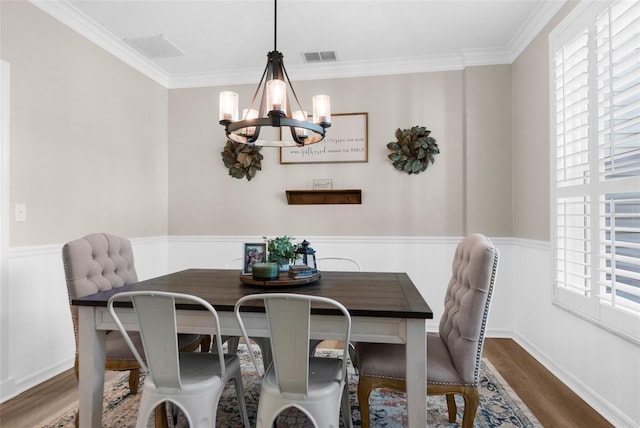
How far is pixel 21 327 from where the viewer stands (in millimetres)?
2572

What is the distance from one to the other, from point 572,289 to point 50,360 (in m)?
3.74

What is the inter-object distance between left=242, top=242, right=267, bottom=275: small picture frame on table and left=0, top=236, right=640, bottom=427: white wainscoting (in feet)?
5.26

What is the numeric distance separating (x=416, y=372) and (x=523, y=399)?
1303mm

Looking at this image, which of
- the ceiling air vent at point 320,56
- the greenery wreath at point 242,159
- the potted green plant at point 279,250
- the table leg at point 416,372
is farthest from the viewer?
the greenery wreath at point 242,159

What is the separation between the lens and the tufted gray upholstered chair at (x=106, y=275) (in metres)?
1.96

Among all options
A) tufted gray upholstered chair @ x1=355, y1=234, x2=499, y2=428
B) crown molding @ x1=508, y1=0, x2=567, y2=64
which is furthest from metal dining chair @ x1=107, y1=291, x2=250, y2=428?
crown molding @ x1=508, y1=0, x2=567, y2=64

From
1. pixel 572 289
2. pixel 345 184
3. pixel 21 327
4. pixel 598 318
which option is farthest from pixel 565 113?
pixel 21 327

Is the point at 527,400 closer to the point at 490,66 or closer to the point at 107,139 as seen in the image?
the point at 490,66

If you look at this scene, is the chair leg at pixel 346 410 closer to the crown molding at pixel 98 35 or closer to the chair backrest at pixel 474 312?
the chair backrest at pixel 474 312

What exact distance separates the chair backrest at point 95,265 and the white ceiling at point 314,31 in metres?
1.86

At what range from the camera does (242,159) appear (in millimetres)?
4172

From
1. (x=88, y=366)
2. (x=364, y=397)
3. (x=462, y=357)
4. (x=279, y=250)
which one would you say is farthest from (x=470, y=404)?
(x=88, y=366)

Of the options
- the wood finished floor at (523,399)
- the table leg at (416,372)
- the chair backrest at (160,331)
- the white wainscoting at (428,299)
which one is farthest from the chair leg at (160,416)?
the white wainscoting at (428,299)

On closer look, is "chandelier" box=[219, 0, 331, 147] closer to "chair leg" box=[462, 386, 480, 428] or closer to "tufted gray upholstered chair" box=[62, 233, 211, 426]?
"tufted gray upholstered chair" box=[62, 233, 211, 426]
